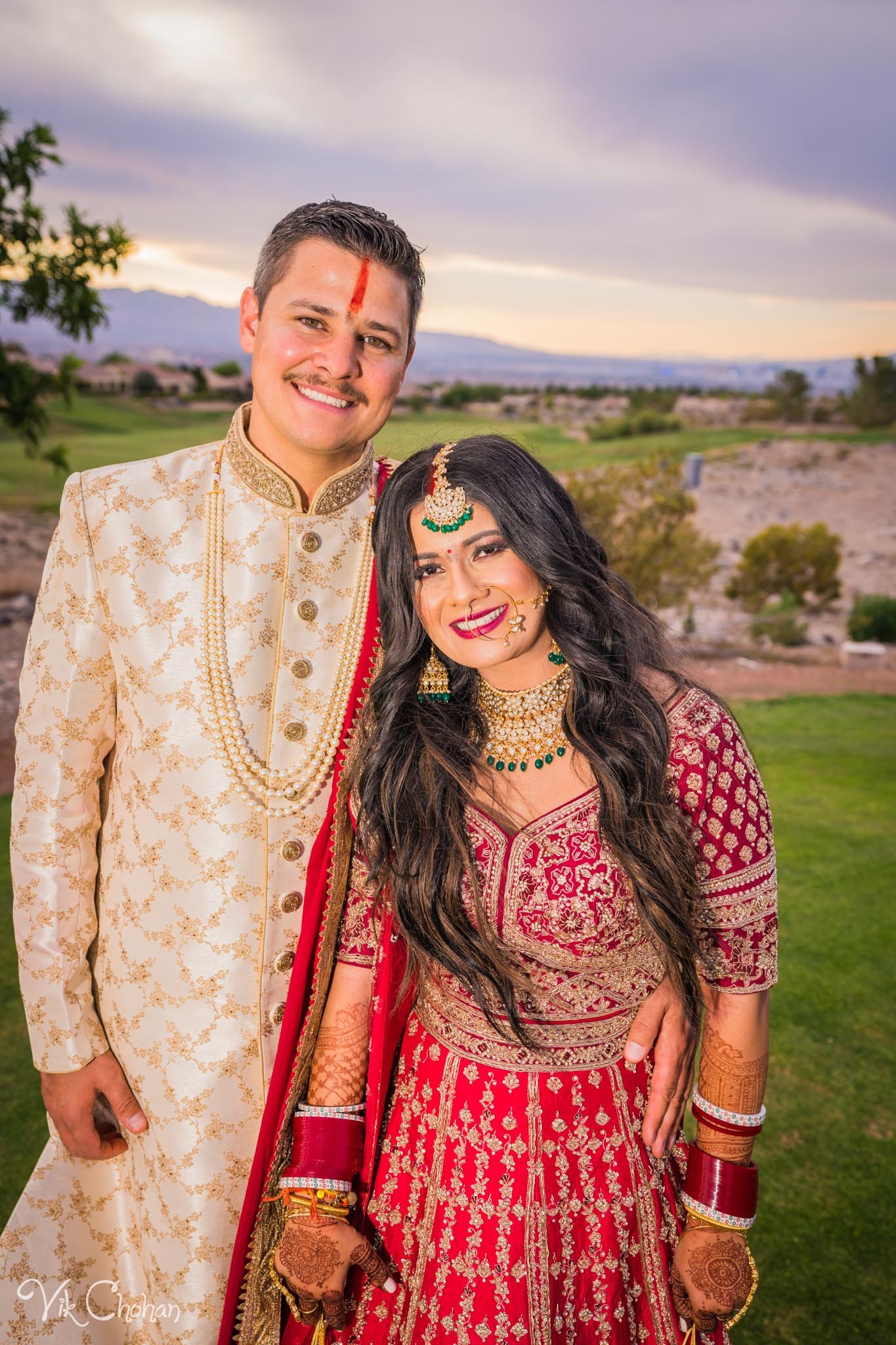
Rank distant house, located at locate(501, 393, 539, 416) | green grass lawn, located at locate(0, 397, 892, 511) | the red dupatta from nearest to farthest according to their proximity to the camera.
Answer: the red dupatta < green grass lawn, located at locate(0, 397, 892, 511) < distant house, located at locate(501, 393, 539, 416)

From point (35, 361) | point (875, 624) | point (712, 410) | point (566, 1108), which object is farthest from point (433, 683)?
Result: point (712, 410)

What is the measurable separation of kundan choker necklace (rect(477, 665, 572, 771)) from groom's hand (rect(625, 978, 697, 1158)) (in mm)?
454

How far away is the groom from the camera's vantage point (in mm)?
1663

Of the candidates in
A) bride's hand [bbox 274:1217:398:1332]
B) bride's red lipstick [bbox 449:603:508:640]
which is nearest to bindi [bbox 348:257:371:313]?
bride's red lipstick [bbox 449:603:508:640]

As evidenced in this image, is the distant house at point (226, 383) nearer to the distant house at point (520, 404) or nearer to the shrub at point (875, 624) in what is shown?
the distant house at point (520, 404)

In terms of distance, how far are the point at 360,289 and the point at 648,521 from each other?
8.44 meters

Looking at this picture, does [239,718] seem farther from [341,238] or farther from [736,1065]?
[736,1065]

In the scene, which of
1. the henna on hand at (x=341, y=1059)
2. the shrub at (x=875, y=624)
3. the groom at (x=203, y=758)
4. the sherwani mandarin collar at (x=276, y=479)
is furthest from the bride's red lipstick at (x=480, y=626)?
the shrub at (x=875, y=624)

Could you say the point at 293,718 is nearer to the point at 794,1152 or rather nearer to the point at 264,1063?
the point at 264,1063

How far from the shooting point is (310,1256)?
1.57 meters

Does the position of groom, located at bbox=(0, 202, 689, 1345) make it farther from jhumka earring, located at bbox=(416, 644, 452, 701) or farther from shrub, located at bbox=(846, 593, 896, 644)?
shrub, located at bbox=(846, 593, 896, 644)

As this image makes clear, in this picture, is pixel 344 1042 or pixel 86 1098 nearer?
pixel 344 1042

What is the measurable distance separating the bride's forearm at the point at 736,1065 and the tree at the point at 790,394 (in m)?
21.4

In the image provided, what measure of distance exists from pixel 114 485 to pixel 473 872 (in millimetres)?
946
